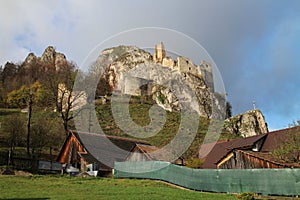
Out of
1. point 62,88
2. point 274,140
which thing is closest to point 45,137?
point 62,88

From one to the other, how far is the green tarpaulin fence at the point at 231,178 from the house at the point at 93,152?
7.09 metres

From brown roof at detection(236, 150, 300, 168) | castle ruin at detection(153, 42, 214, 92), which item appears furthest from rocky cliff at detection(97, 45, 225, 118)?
brown roof at detection(236, 150, 300, 168)

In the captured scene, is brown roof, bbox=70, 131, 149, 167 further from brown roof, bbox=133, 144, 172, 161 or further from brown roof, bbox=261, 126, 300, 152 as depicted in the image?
brown roof, bbox=261, 126, 300, 152

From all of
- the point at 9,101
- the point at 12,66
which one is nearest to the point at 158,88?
the point at 9,101

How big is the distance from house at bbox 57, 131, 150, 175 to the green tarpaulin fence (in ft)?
23.3

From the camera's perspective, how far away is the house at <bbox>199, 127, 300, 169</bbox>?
2877cm

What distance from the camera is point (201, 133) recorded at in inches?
2721

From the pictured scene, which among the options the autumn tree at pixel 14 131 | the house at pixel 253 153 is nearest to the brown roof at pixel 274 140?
the house at pixel 253 153

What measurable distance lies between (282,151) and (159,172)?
10.6 metres

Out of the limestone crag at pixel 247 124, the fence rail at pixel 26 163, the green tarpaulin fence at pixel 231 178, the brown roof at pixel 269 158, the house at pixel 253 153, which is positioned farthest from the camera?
the limestone crag at pixel 247 124

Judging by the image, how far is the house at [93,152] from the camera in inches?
1355

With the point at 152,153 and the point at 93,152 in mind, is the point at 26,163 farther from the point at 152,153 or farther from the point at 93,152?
the point at 152,153

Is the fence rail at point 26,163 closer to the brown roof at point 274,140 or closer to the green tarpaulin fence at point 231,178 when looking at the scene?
the green tarpaulin fence at point 231,178

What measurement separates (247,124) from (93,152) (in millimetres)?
62876
